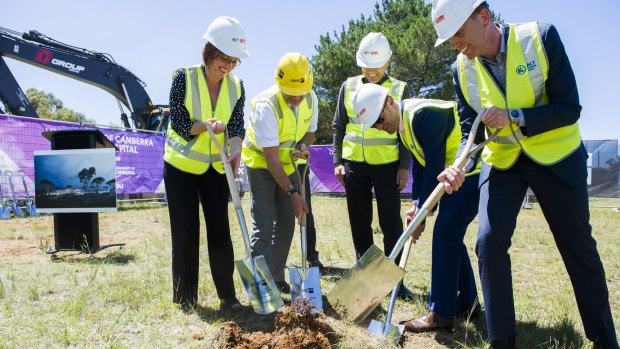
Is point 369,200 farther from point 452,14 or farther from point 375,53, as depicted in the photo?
point 452,14

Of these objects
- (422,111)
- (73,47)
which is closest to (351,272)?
(422,111)

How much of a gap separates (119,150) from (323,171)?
7556 mm

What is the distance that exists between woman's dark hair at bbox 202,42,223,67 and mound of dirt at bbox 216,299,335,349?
1664 mm

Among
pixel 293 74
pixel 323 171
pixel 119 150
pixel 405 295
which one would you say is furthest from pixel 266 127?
pixel 323 171

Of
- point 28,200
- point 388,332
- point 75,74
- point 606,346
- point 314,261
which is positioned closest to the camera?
point 606,346

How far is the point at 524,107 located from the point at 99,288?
3.34m

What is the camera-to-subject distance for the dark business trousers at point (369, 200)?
12.4ft

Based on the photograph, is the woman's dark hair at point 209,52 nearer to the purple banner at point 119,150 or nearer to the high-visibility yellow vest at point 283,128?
the high-visibility yellow vest at point 283,128

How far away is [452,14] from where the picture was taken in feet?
7.54

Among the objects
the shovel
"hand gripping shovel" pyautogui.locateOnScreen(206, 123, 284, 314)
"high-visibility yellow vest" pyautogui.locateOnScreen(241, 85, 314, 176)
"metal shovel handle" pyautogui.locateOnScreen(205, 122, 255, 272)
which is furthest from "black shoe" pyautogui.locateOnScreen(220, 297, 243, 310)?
the shovel

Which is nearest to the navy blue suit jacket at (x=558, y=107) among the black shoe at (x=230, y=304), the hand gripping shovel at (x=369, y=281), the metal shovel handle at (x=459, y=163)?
the metal shovel handle at (x=459, y=163)

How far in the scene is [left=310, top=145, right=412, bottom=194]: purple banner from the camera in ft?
51.6

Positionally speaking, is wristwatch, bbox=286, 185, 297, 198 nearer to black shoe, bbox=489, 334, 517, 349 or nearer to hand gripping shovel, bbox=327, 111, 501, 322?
hand gripping shovel, bbox=327, 111, 501, 322

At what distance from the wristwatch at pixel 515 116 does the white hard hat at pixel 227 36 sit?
1.72 metres
